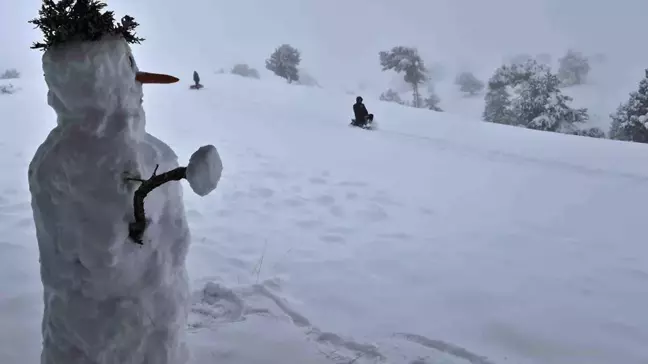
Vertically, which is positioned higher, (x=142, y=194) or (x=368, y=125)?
(x=368, y=125)

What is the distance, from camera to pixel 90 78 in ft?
4.82

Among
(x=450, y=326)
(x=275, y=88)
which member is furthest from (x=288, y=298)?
(x=275, y=88)

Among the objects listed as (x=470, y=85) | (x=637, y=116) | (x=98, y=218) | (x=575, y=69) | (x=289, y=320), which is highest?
(x=575, y=69)

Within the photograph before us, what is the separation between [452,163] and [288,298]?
5.16 meters

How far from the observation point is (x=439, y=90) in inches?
1487

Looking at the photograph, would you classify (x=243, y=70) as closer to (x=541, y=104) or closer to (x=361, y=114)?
(x=541, y=104)

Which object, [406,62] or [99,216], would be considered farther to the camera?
[406,62]

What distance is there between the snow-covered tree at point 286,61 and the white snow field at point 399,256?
18.9 m

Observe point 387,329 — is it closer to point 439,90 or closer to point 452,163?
point 452,163

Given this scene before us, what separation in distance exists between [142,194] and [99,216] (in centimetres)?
18

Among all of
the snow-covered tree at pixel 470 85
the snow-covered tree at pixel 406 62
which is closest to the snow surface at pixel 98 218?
the snow-covered tree at pixel 406 62

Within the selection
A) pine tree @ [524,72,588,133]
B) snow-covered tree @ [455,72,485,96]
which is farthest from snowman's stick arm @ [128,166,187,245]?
snow-covered tree @ [455,72,485,96]

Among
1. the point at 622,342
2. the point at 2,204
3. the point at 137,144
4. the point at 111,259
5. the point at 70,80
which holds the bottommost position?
the point at 622,342

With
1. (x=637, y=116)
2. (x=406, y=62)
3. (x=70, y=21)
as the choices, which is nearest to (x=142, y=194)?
(x=70, y=21)
